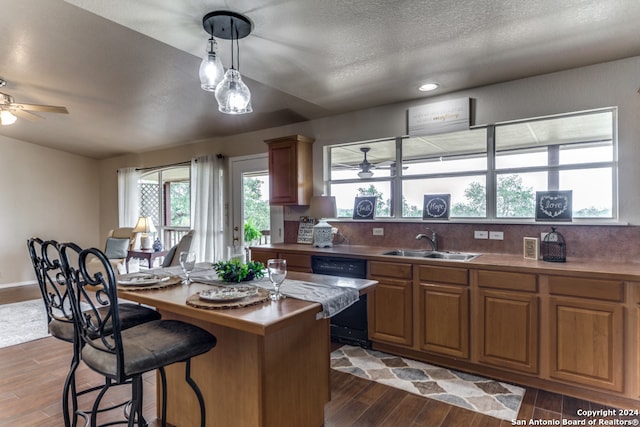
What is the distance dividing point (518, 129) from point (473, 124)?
0.37m

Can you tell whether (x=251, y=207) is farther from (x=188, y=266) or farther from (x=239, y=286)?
(x=239, y=286)

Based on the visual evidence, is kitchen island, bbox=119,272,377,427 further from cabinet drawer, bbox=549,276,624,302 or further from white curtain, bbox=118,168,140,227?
white curtain, bbox=118,168,140,227

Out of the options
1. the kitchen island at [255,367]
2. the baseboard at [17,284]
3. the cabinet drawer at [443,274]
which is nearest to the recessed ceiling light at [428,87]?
the cabinet drawer at [443,274]

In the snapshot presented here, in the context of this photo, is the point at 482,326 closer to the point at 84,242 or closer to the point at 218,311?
the point at 218,311

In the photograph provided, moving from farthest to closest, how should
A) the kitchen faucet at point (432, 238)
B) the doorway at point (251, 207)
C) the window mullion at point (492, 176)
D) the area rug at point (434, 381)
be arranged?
the doorway at point (251, 207), the kitchen faucet at point (432, 238), the window mullion at point (492, 176), the area rug at point (434, 381)

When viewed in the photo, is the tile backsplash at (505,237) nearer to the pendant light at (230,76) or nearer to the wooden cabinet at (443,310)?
the wooden cabinet at (443,310)

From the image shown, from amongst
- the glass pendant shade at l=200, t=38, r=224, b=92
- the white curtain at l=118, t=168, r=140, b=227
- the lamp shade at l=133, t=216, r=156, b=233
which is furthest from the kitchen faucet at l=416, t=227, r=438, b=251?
the white curtain at l=118, t=168, r=140, b=227

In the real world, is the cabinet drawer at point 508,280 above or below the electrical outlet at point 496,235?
below

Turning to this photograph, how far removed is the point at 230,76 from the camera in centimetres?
212

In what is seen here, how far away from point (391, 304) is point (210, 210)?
10.4 ft

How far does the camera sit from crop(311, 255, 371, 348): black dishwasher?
324 cm

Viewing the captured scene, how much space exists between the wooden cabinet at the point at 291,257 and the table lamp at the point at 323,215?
269mm

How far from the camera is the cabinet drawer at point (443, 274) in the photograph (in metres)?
2.72

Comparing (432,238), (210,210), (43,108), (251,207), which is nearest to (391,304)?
(432,238)
